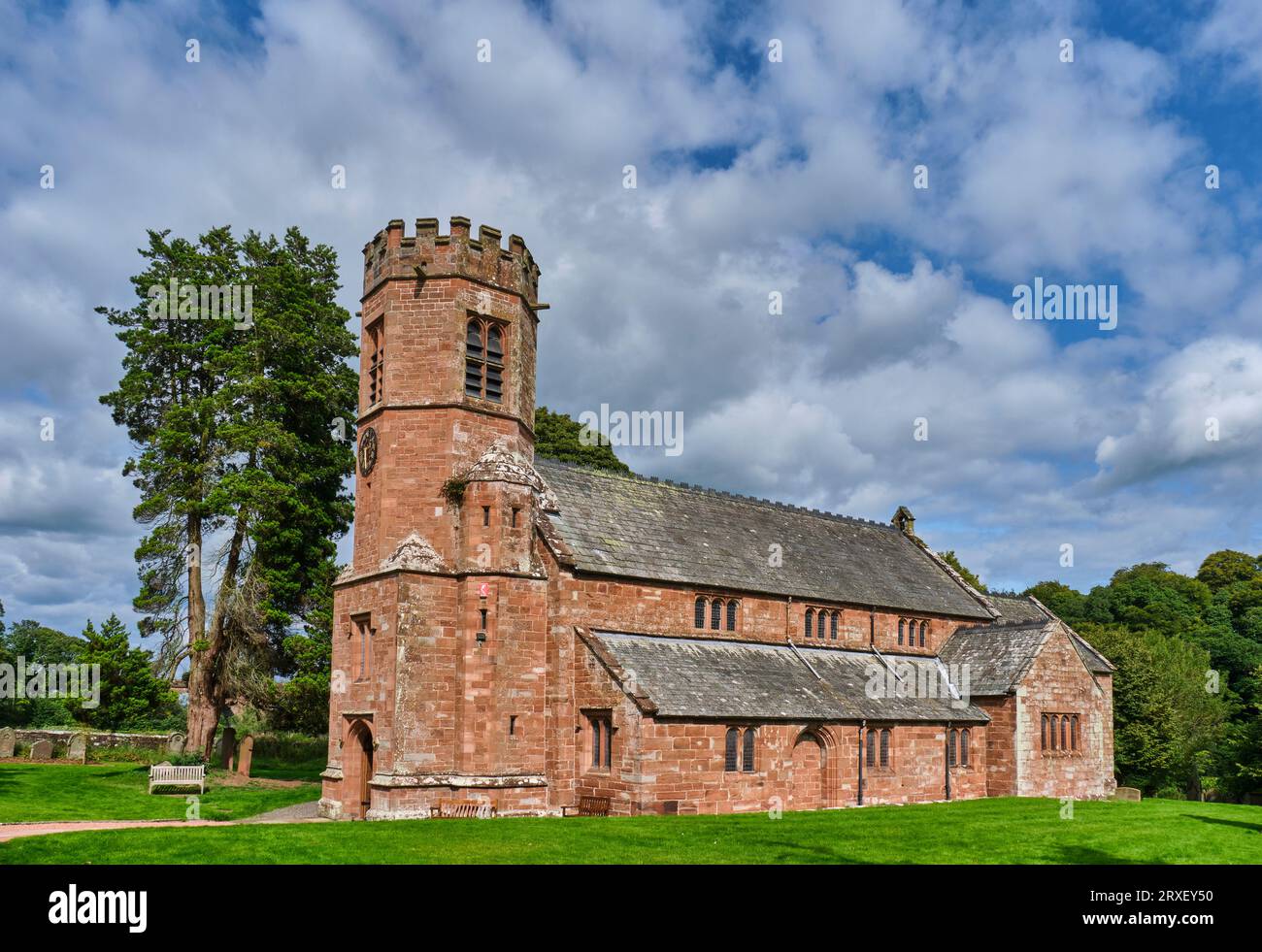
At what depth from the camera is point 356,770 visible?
28.7 m

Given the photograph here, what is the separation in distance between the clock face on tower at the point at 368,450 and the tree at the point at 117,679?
45.4 ft

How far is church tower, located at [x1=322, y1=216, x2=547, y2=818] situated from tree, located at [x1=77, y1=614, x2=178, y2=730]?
469 inches

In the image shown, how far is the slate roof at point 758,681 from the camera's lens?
28.7 m

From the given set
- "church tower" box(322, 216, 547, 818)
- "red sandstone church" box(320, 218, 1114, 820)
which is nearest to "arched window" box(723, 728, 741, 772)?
"red sandstone church" box(320, 218, 1114, 820)

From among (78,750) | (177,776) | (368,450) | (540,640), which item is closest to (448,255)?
(368,450)

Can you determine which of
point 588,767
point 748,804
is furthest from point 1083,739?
point 588,767

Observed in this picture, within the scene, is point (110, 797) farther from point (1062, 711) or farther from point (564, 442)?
point (1062, 711)

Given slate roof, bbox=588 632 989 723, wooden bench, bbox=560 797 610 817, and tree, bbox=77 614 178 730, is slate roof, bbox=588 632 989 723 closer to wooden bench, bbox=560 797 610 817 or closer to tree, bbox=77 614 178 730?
wooden bench, bbox=560 797 610 817

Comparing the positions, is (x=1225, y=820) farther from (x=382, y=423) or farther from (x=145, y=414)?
(x=145, y=414)

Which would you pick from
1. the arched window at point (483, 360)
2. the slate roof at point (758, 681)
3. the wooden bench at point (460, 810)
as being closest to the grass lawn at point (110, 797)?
the wooden bench at point (460, 810)

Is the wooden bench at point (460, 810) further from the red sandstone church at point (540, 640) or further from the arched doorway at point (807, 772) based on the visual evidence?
the arched doorway at point (807, 772)

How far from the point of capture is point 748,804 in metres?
29.1

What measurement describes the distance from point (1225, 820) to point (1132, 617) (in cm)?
5950

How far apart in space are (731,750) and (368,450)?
46.4 ft
